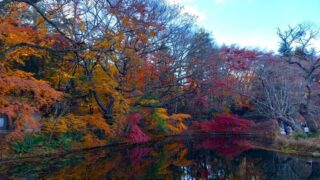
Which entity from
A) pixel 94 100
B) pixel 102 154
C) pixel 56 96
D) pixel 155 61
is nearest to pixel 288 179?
pixel 102 154

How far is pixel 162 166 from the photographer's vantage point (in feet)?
41.9

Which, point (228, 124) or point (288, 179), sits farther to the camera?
point (228, 124)

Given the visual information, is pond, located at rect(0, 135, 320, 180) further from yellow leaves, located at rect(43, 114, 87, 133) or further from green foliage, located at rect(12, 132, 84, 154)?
yellow leaves, located at rect(43, 114, 87, 133)

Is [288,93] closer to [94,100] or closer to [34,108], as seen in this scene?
[94,100]

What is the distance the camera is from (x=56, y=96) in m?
14.4

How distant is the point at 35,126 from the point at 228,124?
18.6 meters

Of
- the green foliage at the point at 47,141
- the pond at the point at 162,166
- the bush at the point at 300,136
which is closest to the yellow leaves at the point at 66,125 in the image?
the green foliage at the point at 47,141

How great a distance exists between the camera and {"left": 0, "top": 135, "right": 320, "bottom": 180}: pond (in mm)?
10719

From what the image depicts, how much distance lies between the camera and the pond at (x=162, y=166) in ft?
35.2

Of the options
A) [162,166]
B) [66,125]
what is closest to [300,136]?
[162,166]

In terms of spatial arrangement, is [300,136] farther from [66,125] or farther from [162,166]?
[66,125]

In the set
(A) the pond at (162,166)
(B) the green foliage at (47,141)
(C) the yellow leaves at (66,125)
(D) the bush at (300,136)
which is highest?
(C) the yellow leaves at (66,125)

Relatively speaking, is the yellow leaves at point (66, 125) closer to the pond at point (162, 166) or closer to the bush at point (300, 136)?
the pond at point (162, 166)

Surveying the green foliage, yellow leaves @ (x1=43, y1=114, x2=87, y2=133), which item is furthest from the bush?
the green foliage
